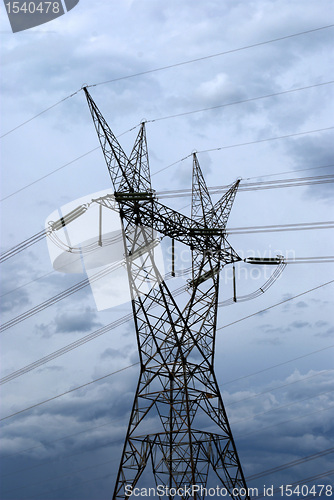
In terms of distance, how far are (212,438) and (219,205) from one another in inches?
565

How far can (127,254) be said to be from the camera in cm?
3538

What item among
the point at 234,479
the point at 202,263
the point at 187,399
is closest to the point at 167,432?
the point at 187,399

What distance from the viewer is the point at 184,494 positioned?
112 feet

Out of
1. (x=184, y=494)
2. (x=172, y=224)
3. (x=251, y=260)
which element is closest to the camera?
(x=184, y=494)

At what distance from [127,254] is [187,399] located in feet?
28.6

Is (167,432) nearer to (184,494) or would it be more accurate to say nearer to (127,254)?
(184,494)

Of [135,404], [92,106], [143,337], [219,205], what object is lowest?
[135,404]

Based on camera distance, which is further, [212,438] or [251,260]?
[251,260]

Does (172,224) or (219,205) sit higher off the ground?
(219,205)

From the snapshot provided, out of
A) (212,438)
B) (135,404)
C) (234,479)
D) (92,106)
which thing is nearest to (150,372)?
(135,404)

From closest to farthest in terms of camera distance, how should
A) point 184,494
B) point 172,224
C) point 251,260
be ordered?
point 184,494 → point 172,224 → point 251,260

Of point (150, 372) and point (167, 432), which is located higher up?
point (150, 372)

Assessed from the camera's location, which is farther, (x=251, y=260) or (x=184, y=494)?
(x=251, y=260)

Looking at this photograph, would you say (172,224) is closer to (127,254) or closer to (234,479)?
(127,254)
